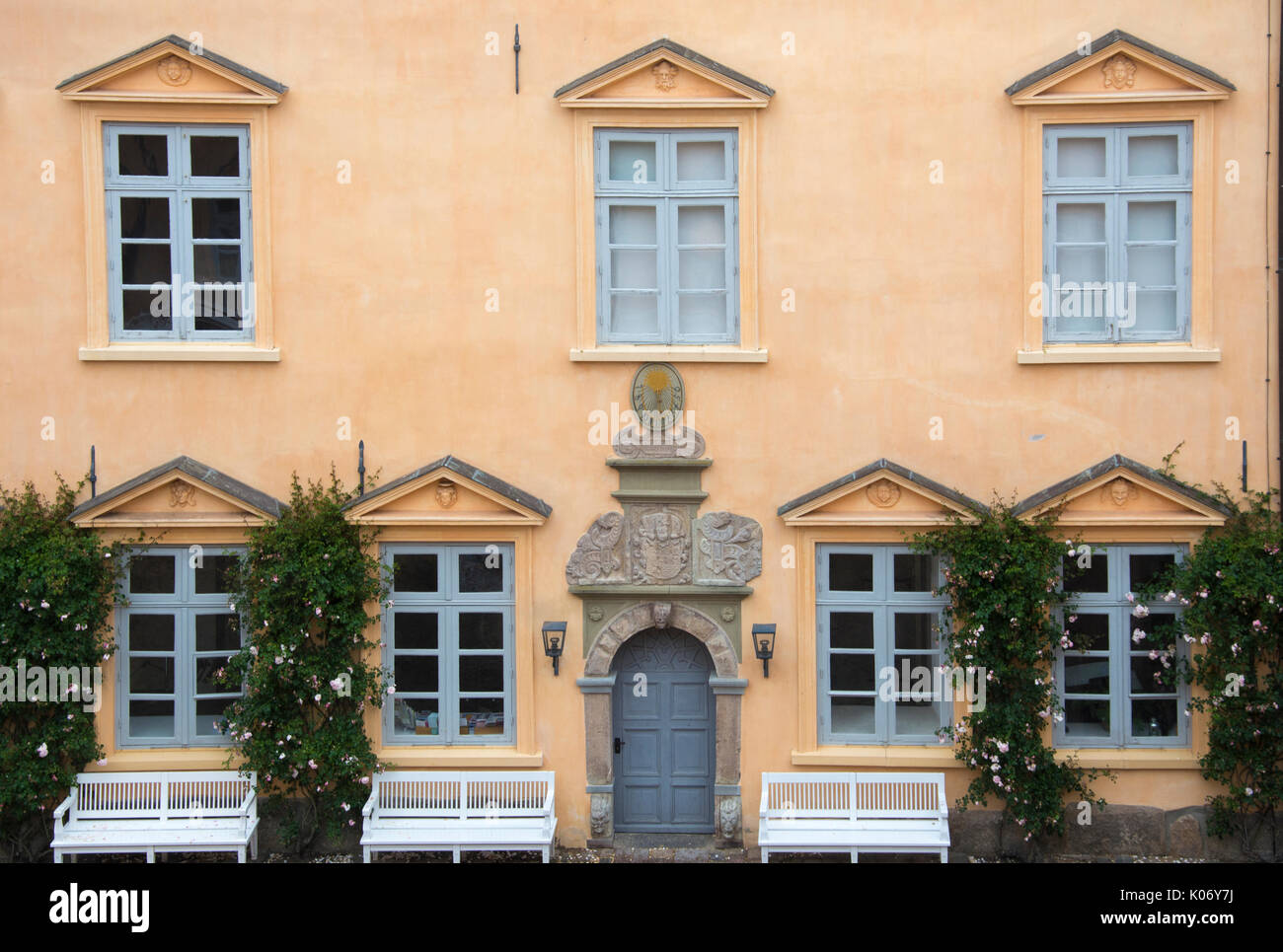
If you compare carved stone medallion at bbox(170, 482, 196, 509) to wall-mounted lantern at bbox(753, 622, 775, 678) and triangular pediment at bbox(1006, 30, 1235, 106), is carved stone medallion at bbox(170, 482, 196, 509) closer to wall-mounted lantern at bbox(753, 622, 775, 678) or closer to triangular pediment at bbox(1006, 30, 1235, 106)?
wall-mounted lantern at bbox(753, 622, 775, 678)

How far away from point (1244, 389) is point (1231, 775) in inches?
118

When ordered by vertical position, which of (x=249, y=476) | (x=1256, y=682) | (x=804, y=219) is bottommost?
(x=1256, y=682)

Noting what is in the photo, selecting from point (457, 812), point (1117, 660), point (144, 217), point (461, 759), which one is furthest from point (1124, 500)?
point (144, 217)

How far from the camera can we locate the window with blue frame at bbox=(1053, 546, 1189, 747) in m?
10.3

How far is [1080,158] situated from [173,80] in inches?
285

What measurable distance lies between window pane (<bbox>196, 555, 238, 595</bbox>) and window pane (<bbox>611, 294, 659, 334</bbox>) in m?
3.70

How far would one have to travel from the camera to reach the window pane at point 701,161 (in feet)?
34.3

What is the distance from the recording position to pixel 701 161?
1045 centimetres

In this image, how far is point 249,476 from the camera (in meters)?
10.5

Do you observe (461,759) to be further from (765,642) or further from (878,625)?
(878,625)

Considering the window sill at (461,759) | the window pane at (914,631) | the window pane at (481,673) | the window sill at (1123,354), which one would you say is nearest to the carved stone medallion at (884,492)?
the window pane at (914,631)

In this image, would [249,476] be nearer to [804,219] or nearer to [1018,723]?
[804,219]

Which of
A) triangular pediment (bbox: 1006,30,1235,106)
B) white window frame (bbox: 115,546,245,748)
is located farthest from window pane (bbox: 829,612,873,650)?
white window frame (bbox: 115,546,245,748)

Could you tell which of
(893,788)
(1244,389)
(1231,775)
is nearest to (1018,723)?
(893,788)
